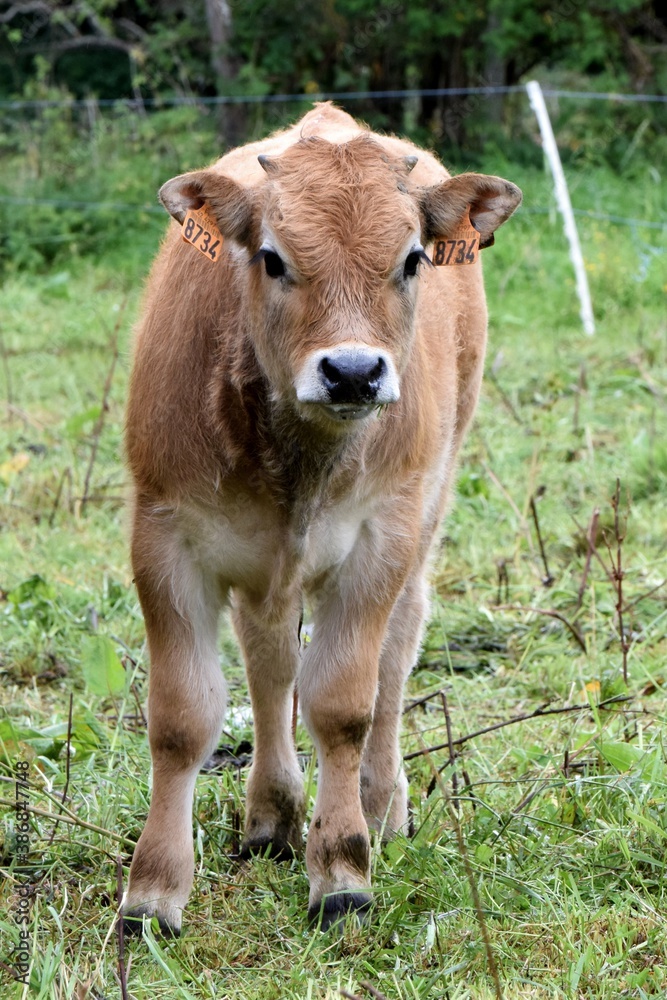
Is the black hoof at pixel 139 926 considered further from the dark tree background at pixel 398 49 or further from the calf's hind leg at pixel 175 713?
the dark tree background at pixel 398 49

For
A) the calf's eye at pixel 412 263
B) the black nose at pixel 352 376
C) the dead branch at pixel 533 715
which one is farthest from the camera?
the dead branch at pixel 533 715

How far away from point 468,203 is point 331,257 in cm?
64

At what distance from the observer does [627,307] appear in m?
10.1

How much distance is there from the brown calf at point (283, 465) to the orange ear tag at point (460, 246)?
0.03 m

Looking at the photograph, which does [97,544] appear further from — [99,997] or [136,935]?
[99,997]

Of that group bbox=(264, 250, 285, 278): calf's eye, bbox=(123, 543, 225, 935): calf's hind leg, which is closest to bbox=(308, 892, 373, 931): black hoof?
bbox=(123, 543, 225, 935): calf's hind leg

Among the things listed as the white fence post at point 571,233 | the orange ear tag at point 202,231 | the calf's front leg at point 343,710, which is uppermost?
the orange ear tag at point 202,231

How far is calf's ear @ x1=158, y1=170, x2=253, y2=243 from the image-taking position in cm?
328

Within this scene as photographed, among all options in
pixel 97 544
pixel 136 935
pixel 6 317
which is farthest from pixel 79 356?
pixel 136 935

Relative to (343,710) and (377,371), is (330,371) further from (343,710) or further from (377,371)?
(343,710)

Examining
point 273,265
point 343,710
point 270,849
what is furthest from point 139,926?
point 273,265

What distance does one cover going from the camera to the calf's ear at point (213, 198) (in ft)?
10.8

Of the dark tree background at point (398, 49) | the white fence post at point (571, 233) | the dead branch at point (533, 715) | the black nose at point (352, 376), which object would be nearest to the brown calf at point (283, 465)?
the black nose at point (352, 376)

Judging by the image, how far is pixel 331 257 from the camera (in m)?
3.09
